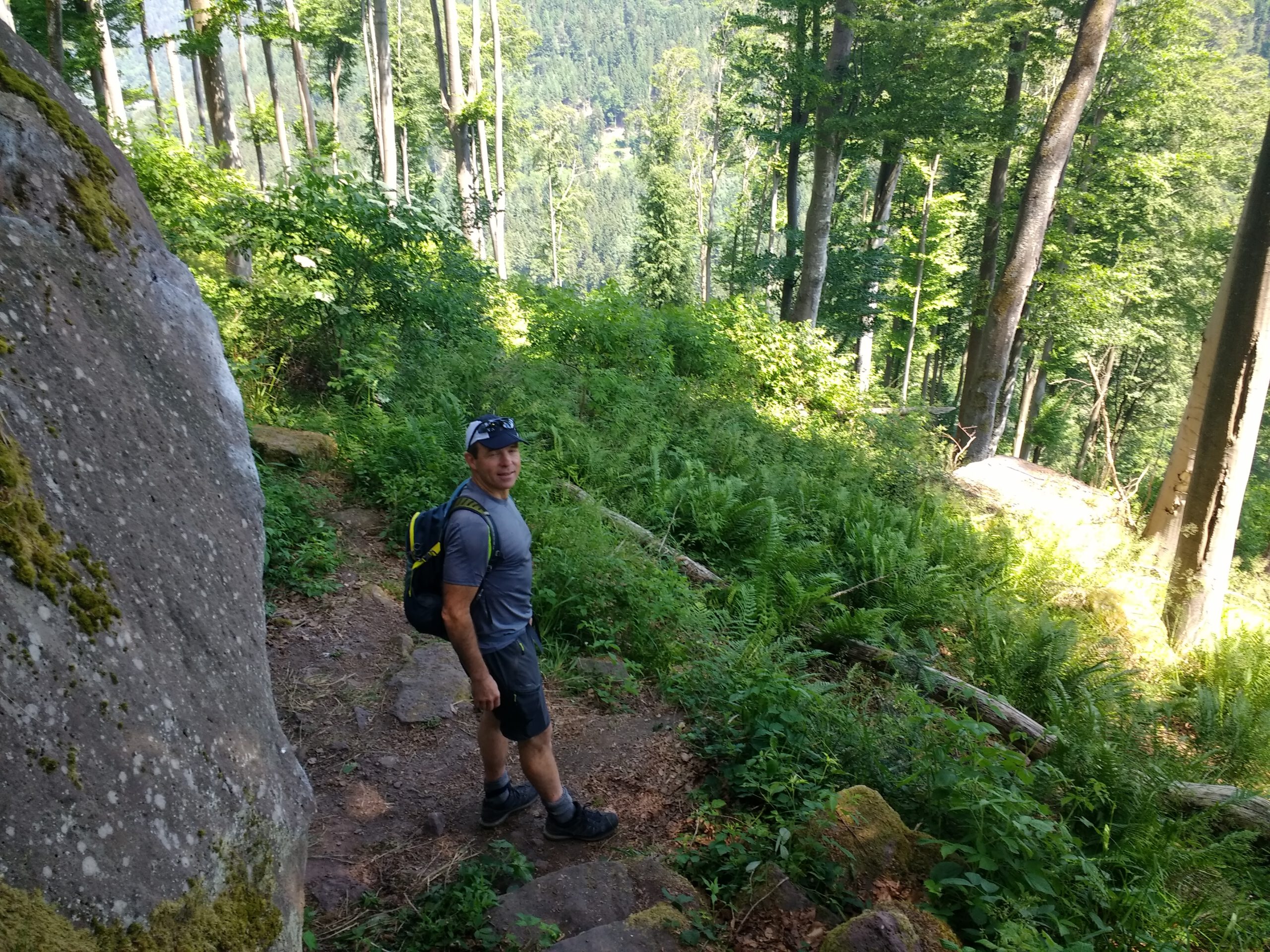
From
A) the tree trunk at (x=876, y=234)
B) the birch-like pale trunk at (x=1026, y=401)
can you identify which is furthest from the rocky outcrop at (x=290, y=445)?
the birch-like pale trunk at (x=1026, y=401)

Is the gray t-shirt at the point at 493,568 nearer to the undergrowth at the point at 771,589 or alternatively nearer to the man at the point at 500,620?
the man at the point at 500,620

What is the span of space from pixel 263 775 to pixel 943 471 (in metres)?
11.0

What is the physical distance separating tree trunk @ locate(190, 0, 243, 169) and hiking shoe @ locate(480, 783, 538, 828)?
40.8 feet

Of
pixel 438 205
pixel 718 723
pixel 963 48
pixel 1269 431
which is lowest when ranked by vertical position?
pixel 1269 431

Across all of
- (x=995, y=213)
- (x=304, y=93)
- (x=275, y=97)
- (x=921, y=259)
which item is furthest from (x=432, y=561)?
(x=275, y=97)

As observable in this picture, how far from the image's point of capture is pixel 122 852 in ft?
5.36

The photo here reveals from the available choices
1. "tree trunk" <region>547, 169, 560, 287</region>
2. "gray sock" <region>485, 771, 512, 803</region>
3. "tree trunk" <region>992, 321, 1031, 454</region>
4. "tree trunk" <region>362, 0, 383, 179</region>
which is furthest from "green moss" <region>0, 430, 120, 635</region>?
"tree trunk" <region>547, 169, 560, 287</region>

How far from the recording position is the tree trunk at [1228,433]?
721 cm

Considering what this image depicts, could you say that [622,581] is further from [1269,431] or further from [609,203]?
[609,203]

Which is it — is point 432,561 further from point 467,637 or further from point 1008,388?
point 1008,388

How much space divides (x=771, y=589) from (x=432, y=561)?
170 inches

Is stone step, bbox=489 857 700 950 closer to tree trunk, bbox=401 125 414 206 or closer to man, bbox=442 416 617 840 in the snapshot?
man, bbox=442 416 617 840

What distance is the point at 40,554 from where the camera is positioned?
5.81 feet

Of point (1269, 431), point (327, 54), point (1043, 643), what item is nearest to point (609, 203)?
point (327, 54)
